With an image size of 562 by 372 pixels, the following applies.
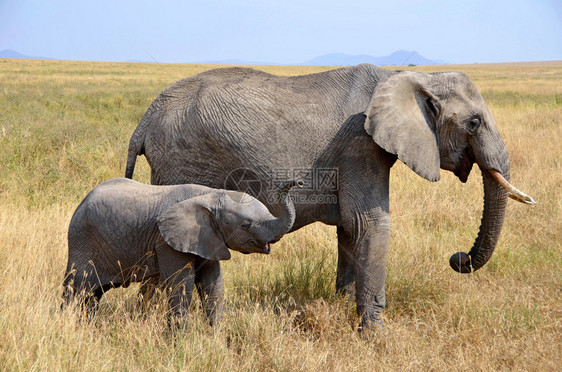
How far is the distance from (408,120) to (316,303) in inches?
67.0

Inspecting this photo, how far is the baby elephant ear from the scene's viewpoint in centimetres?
358

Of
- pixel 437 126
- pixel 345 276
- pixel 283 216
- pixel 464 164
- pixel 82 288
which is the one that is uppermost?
pixel 437 126

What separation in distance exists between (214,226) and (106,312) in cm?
128

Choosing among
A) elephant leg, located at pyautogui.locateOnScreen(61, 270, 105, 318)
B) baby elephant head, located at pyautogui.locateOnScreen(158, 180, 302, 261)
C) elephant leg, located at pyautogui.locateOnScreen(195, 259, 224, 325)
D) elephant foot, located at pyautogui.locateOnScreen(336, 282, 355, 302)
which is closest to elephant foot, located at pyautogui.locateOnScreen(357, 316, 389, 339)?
elephant foot, located at pyautogui.locateOnScreen(336, 282, 355, 302)

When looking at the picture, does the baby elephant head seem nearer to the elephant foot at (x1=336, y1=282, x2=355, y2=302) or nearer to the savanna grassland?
the savanna grassland

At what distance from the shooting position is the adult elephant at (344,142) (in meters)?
4.07

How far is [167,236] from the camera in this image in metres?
3.57

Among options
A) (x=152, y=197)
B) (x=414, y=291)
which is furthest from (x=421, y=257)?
(x=152, y=197)

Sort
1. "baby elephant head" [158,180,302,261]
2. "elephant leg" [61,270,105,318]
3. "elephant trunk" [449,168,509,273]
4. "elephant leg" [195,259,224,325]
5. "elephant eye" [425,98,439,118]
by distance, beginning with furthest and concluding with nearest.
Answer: "elephant trunk" [449,168,509,273]
"elephant eye" [425,98,439,118]
"elephant leg" [195,259,224,325]
"elephant leg" [61,270,105,318]
"baby elephant head" [158,180,302,261]

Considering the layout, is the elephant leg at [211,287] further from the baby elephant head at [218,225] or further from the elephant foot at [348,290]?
the elephant foot at [348,290]

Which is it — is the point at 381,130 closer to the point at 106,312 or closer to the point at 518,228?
the point at 106,312

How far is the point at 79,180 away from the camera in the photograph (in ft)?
26.5

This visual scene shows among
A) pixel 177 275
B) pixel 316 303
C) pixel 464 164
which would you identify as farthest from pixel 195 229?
pixel 464 164

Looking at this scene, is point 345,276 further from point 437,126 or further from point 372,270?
point 437,126
